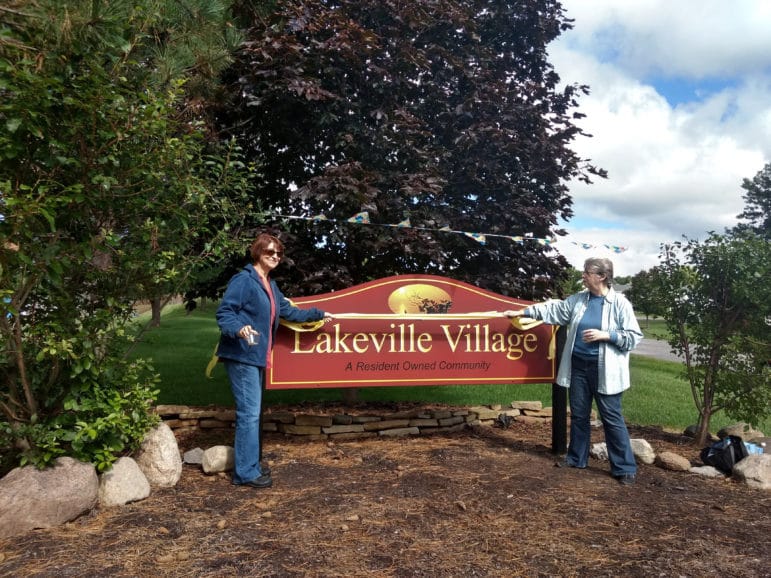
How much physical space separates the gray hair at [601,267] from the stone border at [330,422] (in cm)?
254

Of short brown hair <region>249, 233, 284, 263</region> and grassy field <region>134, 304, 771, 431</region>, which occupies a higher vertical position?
short brown hair <region>249, 233, 284, 263</region>

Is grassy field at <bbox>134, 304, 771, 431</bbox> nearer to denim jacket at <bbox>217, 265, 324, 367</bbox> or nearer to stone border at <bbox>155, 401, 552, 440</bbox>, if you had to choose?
stone border at <bbox>155, 401, 552, 440</bbox>

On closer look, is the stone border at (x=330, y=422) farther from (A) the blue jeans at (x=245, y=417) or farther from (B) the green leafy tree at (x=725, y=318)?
(B) the green leafy tree at (x=725, y=318)

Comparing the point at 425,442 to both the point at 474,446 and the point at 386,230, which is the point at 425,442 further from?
the point at 386,230

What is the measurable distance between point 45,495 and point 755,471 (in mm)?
5273

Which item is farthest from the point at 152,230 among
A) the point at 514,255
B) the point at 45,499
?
the point at 514,255

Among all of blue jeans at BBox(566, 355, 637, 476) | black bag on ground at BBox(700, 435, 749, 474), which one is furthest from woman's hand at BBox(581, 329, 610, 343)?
black bag on ground at BBox(700, 435, 749, 474)

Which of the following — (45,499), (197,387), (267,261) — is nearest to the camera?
(45,499)

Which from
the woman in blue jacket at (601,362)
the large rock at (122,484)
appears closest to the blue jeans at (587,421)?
the woman in blue jacket at (601,362)

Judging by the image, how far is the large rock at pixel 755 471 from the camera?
14.9 feet

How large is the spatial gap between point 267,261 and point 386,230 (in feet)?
5.80

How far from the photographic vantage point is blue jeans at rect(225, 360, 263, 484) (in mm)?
4277

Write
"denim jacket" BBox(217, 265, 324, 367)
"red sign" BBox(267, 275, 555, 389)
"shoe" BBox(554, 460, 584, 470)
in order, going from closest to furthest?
1. "denim jacket" BBox(217, 265, 324, 367)
2. "shoe" BBox(554, 460, 584, 470)
3. "red sign" BBox(267, 275, 555, 389)

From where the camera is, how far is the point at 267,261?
4367mm
